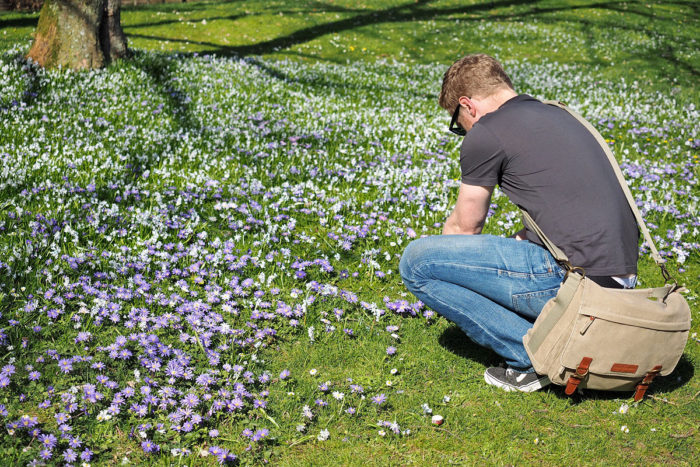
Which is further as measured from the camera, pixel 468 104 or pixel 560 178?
pixel 468 104

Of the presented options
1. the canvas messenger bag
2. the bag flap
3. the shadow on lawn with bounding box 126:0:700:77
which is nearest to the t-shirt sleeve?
the canvas messenger bag

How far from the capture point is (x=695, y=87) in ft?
44.4

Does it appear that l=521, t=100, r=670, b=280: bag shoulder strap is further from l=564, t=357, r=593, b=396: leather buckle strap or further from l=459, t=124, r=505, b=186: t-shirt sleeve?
l=564, t=357, r=593, b=396: leather buckle strap

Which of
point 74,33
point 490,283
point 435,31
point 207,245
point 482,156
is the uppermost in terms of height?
point 435,31

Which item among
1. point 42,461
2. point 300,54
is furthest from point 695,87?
point 42,461

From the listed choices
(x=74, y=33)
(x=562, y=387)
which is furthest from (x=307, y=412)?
(x=74, y=33)

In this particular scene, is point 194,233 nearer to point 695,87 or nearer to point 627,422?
point 627,422

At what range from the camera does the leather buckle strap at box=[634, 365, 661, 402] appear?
3.45 metres

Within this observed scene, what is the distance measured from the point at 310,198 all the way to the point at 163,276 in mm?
2152

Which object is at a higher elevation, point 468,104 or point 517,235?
point 468,104

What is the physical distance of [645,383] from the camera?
3.53m

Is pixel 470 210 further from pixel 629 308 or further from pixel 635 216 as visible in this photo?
pixel 629 308

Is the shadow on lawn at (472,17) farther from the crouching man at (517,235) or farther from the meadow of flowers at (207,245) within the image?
the crouching man at (517,235)

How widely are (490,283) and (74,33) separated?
8.76m
